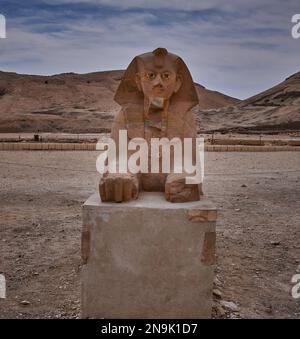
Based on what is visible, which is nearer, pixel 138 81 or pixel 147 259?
pixel 147 259

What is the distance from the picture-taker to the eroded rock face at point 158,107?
3217mm

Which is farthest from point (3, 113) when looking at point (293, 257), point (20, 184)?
point (293, 257)

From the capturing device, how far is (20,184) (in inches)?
327

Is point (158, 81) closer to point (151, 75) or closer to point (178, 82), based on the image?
point (151, 75)

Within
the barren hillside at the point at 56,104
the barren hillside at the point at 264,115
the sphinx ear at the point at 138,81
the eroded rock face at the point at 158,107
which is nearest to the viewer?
the eroded rock face at the point at 158,107

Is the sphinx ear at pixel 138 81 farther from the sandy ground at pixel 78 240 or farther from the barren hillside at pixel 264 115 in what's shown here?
the barren hillside at pixel 264 115

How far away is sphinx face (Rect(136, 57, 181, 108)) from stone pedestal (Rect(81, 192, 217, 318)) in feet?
2.86

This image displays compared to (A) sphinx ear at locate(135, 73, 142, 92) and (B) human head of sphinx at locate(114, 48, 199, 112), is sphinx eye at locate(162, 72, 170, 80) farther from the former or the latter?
(A) sphinx ear at locate(135, 73, 142, 92)

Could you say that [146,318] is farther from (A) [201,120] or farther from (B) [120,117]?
(A) [201,120]

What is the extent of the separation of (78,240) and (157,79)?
2.33 m

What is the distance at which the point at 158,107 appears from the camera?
342 cm

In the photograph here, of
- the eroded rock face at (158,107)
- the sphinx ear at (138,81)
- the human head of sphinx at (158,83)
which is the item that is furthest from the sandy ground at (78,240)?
the sphinx ear at (138,81)

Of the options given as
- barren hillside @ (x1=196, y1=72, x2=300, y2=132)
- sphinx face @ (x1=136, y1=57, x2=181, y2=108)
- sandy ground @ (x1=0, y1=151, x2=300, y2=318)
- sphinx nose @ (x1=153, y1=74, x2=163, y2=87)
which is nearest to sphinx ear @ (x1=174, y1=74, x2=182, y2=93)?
sphinx face @ (x1=136, y1=57, x2=181, y2=108)

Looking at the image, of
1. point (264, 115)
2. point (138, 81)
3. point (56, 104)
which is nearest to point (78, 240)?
point (138, 81)
